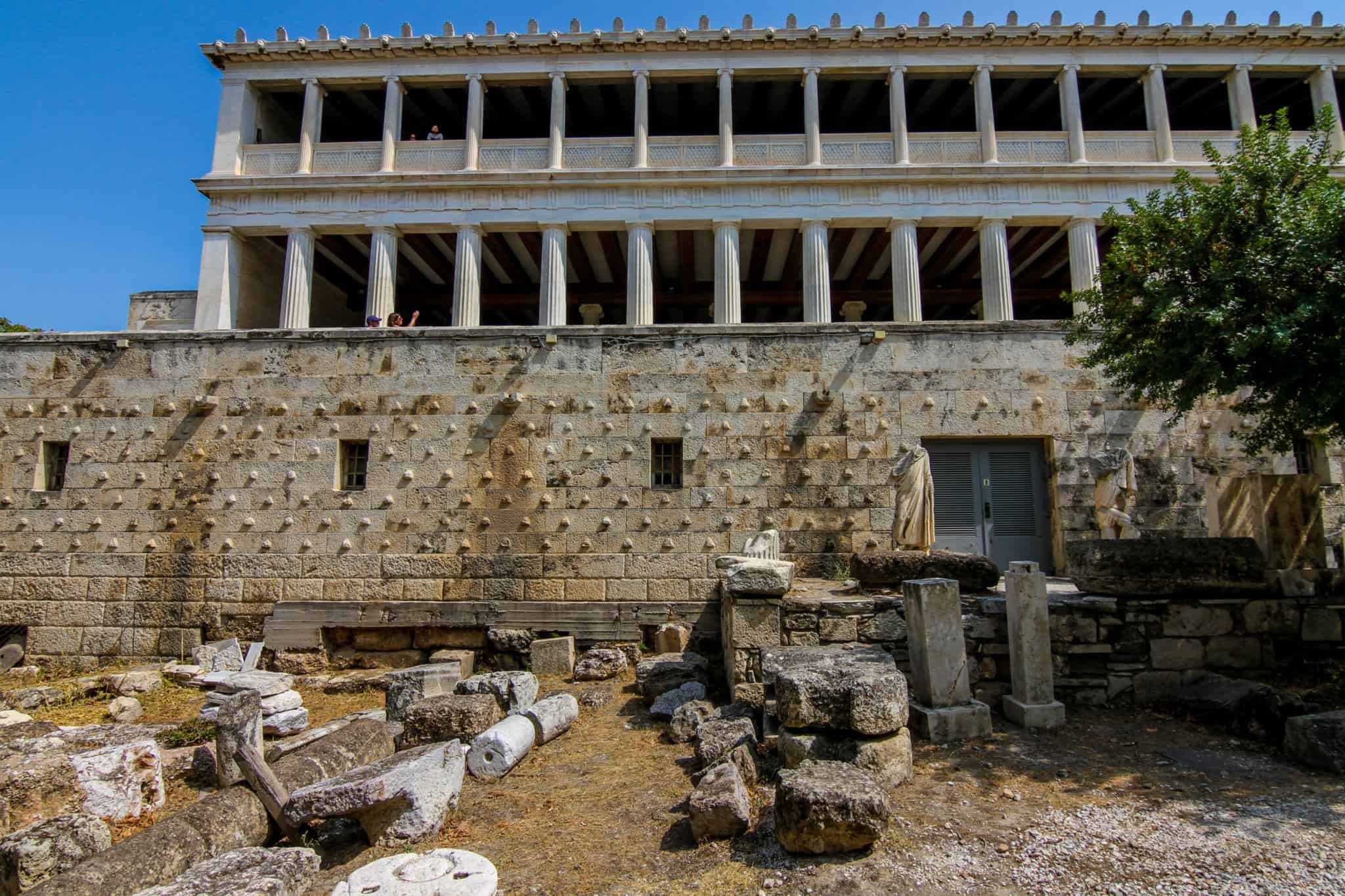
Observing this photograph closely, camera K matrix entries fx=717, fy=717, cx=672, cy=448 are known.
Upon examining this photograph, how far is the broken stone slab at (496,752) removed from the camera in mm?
6035

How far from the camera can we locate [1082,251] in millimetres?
18703

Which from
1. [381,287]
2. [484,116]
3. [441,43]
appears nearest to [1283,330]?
[381,287]

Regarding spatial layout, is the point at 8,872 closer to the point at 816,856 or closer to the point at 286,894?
the point at 286,894

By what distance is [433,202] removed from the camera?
768 inches

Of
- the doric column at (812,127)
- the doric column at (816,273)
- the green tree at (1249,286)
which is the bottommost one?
→ the green tree at (1249,286)

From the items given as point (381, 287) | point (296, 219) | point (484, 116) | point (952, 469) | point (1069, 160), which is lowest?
point (952, 469)

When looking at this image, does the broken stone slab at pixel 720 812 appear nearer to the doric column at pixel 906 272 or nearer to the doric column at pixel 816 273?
the doric column at pixel 816 273

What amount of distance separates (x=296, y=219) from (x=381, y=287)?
3372 mm

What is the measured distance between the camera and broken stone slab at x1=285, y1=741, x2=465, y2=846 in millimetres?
4723

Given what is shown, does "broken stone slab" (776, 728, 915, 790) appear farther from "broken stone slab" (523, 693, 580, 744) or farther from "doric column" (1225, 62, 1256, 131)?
"doric column" (1225, 62, 1256, 131)

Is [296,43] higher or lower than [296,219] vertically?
higher

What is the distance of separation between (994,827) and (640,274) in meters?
16.4

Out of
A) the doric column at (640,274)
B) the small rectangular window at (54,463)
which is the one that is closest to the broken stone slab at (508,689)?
the small rectangular window at (54,463)

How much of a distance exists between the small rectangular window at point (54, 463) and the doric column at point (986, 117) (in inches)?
836
